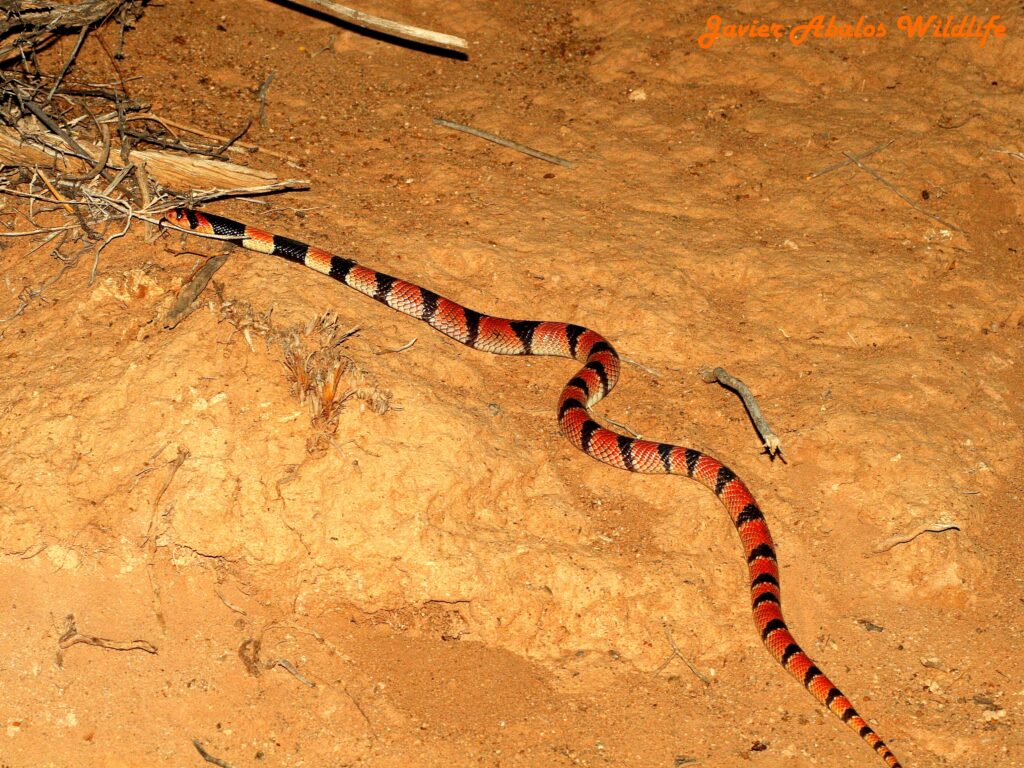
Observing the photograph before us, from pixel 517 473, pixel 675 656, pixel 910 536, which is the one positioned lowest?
pixel 675 656

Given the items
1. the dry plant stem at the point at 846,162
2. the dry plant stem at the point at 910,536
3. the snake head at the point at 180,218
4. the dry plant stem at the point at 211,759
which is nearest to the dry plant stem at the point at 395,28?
the snake head at the point at 180,218

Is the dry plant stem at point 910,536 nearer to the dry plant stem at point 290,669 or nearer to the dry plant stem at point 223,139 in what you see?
the dry plant stem at point 290,669

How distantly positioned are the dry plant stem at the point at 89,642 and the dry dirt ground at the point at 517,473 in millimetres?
39

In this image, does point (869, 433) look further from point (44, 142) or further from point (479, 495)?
point (44, 142)

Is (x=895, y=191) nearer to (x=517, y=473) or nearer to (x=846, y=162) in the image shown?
(x=846, y=162)

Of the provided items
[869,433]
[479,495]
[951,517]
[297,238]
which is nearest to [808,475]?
[869,433]

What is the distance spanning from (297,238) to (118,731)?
11.6 ft

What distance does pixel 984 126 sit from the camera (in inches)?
323

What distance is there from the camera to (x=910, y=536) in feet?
17.3

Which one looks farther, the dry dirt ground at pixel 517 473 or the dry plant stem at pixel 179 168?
the dry plant stem at pixel 179 168

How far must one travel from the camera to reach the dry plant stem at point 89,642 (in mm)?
4430

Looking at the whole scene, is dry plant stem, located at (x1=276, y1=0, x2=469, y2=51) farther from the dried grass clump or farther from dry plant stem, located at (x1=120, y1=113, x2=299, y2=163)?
the dried grass clump

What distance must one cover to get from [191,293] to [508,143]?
11.2ft

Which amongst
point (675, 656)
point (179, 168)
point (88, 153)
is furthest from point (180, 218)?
point (675, 656)
